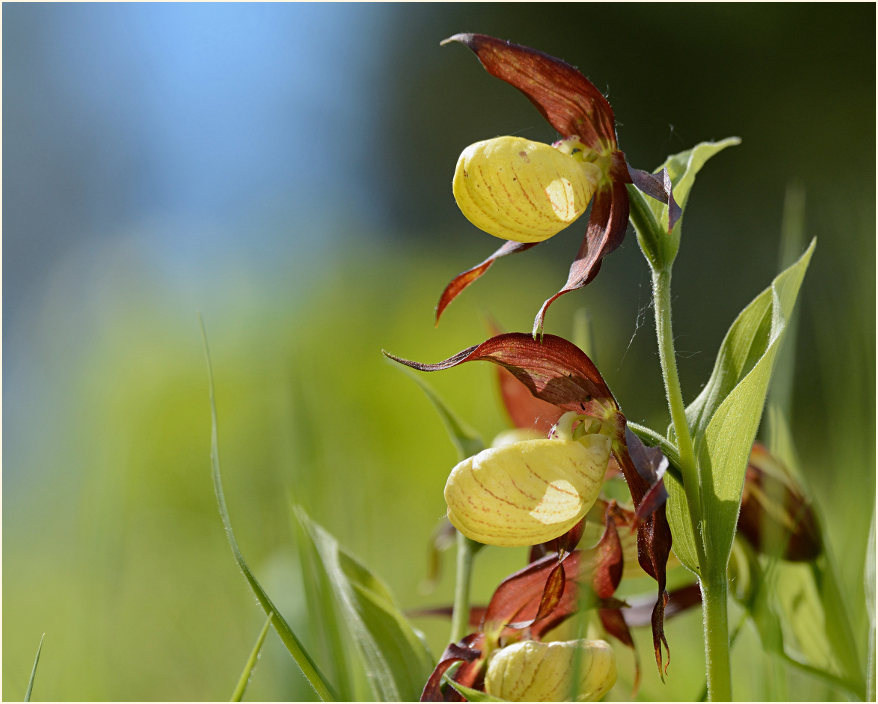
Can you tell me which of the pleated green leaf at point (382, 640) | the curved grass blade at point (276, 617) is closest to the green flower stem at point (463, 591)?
the pleated green leaf at point (382, 640)

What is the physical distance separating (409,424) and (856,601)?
1.66m

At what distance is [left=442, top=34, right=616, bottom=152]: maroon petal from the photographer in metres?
0.47

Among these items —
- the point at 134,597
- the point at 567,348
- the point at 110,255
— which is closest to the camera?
the point at 567,348

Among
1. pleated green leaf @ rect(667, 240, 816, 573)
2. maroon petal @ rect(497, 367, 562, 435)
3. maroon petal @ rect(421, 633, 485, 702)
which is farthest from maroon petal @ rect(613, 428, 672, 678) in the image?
maroon petal @ rect(497, 367, 562, 435)

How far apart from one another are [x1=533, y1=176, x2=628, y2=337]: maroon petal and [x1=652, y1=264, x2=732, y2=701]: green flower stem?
4 centimetres

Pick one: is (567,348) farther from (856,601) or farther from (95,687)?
(95,687)

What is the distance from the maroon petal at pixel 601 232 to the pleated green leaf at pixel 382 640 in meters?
0.23

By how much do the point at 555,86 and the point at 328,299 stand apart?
2.50 metres

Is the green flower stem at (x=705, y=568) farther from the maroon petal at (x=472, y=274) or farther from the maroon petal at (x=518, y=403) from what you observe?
the maroon petal at (x=518, y=403)

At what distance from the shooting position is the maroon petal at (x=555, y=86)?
0.47 metres

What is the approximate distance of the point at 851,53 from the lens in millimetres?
3988

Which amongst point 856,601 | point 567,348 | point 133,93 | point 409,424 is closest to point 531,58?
point 567,348

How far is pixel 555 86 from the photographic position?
486 millimetres

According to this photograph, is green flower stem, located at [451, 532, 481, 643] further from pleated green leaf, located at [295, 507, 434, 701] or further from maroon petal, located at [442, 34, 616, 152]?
maroon petal, located at [442, 34, 616, 152]
